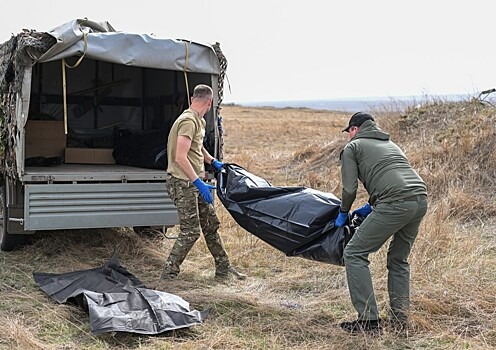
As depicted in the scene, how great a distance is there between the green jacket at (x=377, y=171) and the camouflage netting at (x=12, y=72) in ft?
9.45

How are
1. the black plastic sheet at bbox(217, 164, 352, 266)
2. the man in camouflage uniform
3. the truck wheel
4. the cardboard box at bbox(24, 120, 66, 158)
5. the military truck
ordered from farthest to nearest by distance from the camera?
1. the cardboard box at bbox(24, 120, 66, 158)
2. the truck wheel
3. the military truck
4. the man in camouflage uniform
5. the black plastic sheet at bbox(217, 164, 352, 266)

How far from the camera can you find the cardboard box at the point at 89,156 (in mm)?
8406

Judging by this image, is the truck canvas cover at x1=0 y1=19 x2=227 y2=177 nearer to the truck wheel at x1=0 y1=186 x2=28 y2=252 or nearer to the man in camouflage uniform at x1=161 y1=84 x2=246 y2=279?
the truck wheel at x1=0 y1=186 x2=28 y2=252

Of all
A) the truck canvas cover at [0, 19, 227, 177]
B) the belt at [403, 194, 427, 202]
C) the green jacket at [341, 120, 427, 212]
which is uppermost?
the truck canvas cover at [0, 19, 227, 177]

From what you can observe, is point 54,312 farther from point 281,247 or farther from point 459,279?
point 459,279

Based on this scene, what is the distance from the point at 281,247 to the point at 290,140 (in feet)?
58.9

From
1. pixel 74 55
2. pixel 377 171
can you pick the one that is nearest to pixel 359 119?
pixel 377 171

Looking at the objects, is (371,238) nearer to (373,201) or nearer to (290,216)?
(373,201)

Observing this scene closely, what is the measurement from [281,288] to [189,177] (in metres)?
1.27

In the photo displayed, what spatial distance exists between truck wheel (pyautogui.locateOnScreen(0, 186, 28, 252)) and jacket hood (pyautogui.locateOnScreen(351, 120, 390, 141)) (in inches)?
152

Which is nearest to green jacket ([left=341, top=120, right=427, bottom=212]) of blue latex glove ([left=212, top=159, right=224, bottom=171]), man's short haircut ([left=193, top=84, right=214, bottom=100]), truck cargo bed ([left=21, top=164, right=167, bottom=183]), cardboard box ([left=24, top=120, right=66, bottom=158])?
man's short haircut ([left=193, top=84, right=214, bottom=100])

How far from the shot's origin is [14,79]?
20.9 ft

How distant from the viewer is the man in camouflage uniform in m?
5.88

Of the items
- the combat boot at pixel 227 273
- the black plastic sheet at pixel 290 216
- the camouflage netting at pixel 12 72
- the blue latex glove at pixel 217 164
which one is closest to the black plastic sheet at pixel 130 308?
the black plastic sheet at pixel 290 216
